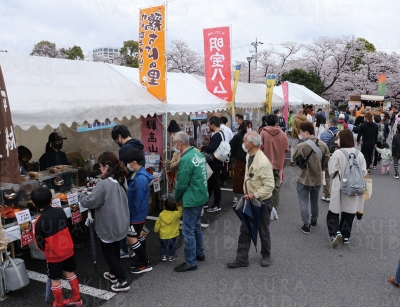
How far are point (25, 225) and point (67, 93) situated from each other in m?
1.91

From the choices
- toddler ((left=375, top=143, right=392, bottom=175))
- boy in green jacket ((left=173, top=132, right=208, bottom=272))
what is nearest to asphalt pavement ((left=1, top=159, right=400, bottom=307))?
boy in green jacket ((left=173, top=132, right=208, bottom=272))

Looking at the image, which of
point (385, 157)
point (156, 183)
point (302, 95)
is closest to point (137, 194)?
point (156, 183)

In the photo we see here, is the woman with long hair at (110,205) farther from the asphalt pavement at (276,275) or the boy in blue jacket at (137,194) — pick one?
the asphalt pavement at (276,275)

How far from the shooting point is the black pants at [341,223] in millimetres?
4446

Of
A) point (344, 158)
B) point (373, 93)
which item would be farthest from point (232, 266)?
point (373, 93)

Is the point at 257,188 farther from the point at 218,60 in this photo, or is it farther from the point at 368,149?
the point at 368,149

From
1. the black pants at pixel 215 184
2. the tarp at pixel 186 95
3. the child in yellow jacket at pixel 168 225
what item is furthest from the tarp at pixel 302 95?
the child in yellow jacket at pixel 168 225

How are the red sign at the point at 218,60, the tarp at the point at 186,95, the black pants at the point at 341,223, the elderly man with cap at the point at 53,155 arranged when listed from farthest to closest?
the red sign at the point at 218,60 < the tarp at the point at 186,95 < the elderly man with cap at the point at 53,155 < the black pants at the point at 341,223

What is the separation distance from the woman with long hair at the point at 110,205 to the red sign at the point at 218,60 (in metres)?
5.32

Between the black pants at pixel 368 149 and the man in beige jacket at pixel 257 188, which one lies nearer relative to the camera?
the man in beige jacket at pixel 257 188

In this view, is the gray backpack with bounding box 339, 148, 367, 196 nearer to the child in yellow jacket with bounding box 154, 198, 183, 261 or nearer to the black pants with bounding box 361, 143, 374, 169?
the child in yellow jacket with bounding box 154, 198, 183, 261

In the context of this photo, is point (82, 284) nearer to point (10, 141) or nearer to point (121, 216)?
point (121, 216)

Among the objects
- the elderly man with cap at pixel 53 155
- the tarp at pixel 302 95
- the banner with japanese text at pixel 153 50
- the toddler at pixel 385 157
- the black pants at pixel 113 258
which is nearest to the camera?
the black pants at pixel 113 258

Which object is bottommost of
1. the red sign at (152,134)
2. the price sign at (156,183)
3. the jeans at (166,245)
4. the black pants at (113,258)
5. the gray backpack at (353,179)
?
the jeans at (166,245)
